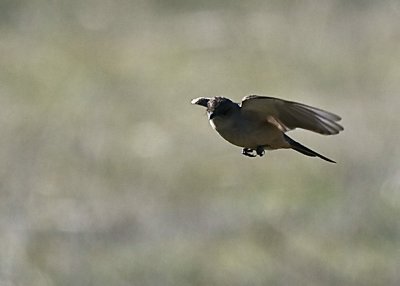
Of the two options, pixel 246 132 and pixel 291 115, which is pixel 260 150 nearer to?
pixel 246 132

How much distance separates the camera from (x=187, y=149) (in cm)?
1090

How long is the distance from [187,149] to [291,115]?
323 inches

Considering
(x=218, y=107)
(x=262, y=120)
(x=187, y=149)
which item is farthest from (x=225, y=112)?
(x=187, y=149)

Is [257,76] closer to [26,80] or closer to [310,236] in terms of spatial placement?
[26,80]

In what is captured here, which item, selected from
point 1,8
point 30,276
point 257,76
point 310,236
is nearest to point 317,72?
point 257,76

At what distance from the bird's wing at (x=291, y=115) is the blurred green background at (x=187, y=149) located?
408 centimetres

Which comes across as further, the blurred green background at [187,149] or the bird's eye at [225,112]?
the blurred green background at [187,149]

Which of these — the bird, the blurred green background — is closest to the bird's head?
the bird

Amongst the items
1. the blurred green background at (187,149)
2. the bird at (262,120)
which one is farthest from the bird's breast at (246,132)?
the blurred green background at (187,149)

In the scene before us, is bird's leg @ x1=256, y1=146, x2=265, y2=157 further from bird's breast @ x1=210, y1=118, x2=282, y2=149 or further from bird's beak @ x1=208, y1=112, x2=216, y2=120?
bird's beak @ x1=208, y1=112, x2=216, y2=120

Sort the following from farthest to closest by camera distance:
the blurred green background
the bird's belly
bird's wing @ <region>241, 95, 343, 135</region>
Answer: the blurred green background < bird's wing @ <region>241, 95, 343, 135</region> < the bird's belly

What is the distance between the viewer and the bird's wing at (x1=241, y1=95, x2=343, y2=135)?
8.48ft

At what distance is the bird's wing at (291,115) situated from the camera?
8.48ft

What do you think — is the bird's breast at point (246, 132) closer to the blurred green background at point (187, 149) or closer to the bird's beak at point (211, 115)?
the bird's beak at point (211, 115)
